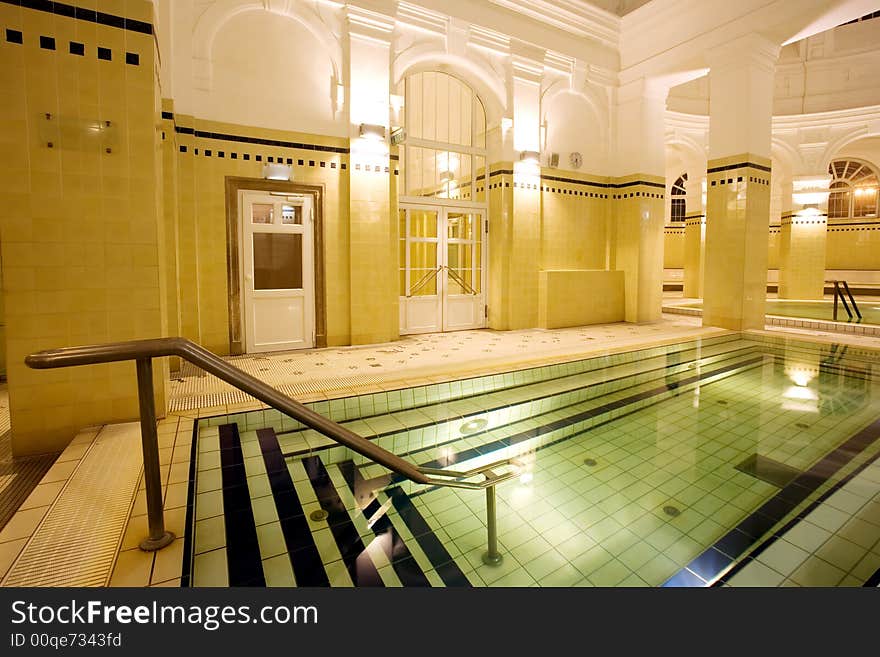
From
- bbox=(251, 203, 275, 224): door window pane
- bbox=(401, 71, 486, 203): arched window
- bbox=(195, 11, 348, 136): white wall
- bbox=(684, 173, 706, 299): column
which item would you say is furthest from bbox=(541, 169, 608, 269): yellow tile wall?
bbox=(684, 173, 706, 299): column

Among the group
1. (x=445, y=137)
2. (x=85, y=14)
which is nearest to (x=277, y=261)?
(x=85, y=14)

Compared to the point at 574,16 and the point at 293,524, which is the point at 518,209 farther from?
the point at 293,524

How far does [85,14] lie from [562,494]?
4173mm

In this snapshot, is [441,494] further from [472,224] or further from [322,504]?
[472,224]

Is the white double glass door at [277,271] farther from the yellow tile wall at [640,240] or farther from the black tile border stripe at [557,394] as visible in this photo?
the yellow tile wall at [640,240]

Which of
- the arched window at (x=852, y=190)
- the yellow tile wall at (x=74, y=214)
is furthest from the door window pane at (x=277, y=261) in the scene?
the arched window at (x=852, y=190)

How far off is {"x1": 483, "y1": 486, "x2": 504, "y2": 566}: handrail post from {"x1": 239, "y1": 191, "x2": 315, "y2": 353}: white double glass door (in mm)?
4619

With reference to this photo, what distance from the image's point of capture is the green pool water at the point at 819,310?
28.2 feet

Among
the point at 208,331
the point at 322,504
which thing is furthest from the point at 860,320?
the point at 208,331

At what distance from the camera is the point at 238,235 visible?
5766mm

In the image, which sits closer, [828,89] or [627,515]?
[627,515]

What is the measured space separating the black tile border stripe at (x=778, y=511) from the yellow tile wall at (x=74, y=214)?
351 centimetres

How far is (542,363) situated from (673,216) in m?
13.4

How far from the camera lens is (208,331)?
5688 millimetres
